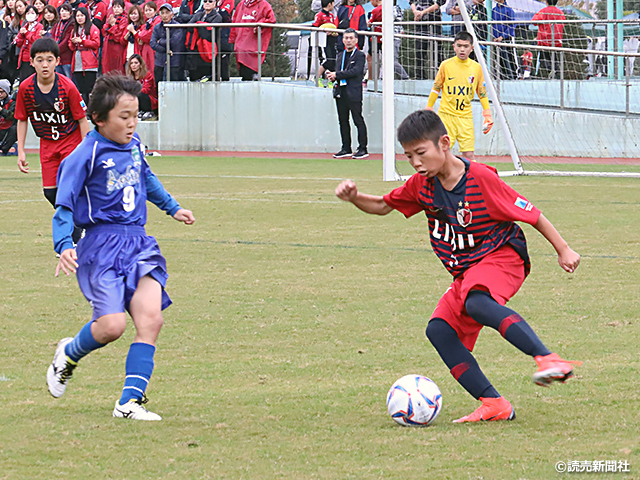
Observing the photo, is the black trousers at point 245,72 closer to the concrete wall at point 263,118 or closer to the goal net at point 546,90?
the concrete wall at point 263,118

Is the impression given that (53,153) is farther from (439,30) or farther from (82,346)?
(439,30)

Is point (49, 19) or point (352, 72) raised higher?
point (49, 19)

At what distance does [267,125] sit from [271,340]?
16982mm

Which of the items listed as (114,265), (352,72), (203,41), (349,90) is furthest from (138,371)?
(203,41)

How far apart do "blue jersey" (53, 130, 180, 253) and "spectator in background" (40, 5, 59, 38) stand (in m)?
17.6

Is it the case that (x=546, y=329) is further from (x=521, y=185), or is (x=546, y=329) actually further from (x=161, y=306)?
(x=521, y=185)

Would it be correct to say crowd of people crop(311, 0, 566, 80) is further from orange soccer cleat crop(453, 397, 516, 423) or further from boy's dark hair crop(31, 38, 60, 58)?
orange soccer cleat crop(453, 397, 516, 423)

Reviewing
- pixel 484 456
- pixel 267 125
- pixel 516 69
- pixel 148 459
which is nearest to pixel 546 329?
pixel 484 456

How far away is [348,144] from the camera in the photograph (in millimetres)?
20328

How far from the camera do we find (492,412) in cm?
404

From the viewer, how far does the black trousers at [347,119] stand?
1972 centimetres

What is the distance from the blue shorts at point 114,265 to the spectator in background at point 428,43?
51.3ft

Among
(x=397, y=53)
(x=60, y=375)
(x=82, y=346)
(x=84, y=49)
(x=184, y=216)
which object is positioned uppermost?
(x=84, y=49)

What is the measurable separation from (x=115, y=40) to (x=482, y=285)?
18926 millimetres
